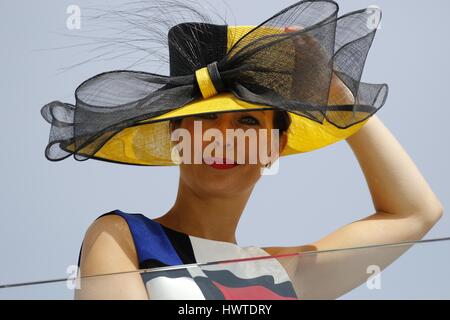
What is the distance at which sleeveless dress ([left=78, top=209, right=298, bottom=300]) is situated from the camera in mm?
691

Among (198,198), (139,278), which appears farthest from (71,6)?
(139,278)

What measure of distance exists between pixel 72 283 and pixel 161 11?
618mm

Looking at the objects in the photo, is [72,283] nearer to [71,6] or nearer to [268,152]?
[268,152]

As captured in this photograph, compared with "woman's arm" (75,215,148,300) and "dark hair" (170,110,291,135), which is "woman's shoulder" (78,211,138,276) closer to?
"woman's arm" (75,215,148,300)

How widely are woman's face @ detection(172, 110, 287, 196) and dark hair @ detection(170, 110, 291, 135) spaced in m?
0.02

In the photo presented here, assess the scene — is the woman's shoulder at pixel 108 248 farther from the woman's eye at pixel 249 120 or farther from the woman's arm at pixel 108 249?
the woman's eye at pixel 249 120

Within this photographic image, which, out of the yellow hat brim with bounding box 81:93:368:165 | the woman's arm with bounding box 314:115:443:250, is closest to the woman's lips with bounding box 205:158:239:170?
the yellow hat brim with bounding box 81:93:368:165

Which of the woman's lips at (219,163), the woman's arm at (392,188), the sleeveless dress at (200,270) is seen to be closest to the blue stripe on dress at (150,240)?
the sleeveless dress at (200,270)

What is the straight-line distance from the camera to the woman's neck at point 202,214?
3.33 ft

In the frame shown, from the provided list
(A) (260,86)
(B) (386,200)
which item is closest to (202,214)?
(A) (260,86)

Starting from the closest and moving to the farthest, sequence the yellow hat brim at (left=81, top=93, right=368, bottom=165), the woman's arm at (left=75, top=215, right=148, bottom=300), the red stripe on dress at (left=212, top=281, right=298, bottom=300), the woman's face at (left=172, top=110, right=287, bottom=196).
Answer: the red stripe on dress at (left=212, top=281, right=298, bottom=300), the woman's arm at (left=75, top=215, right=148, bottom=300), the woman's face at (left=172, top=110, right=287, bottom=196), the yellow hat brim at (left=81, top=93, right=368, bottom=165)

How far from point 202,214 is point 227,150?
0.11 meters

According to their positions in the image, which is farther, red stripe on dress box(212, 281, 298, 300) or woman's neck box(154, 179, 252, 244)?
woman's neck box(154, 179, 252, 244)

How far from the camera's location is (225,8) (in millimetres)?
1237
